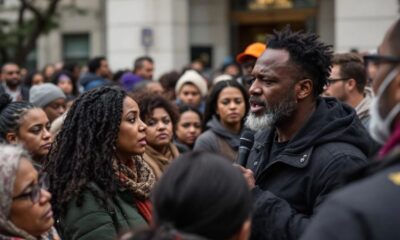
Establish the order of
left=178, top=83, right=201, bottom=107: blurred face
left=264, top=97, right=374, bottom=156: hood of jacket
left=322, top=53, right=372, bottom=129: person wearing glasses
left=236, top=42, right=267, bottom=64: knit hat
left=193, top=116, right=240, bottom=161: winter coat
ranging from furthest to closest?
1. left=178, top=83, right=201, bottom=107: blurred face
2. left=236, top=42, right=267, bottom=64: knit hat
3. left=193, top=116, right=240, bottom=161: winter coat
4. left=322, top=53, right=372, bottom=129: person wearing glasses
5. left=264, top=97, right=374, bottom=156: hood of jacket

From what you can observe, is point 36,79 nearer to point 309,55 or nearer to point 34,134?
point 34,134

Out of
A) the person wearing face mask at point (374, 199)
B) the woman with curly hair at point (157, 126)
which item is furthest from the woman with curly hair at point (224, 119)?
the person wearing face mask at point (374, 199)

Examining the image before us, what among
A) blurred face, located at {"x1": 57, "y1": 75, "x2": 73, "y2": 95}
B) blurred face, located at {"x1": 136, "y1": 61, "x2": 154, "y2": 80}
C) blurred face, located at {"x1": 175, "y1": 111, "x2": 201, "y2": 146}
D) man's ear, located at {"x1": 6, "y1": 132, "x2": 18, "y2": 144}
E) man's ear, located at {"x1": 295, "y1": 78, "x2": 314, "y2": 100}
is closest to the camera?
man's ear, located at {"x1": 295, "y1": 78, "x2": 314, "y2": 100}

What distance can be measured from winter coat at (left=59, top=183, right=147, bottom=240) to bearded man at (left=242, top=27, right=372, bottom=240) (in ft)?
2.59

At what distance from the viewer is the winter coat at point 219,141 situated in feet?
22.7

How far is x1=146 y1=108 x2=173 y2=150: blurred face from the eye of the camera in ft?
20.5

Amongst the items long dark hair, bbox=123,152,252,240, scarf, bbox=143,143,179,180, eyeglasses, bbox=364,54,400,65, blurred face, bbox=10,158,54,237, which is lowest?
scarf, bbox=143,143,179,180

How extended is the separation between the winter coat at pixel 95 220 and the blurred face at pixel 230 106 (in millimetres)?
3279

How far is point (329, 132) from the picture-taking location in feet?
12.6

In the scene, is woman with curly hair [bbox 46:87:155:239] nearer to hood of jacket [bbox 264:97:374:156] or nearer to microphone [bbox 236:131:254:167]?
microphone [bbox 236:131:254:167]

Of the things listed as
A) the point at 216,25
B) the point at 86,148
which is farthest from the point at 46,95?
the point at 216,25

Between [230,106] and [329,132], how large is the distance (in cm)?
356

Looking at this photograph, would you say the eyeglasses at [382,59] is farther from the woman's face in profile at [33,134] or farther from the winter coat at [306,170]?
the woman's face in profile at [33,134]

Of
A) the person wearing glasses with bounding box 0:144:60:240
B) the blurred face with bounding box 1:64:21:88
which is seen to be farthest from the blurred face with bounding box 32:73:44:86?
the person wearing glasses with bounding box 0:144:60:240
